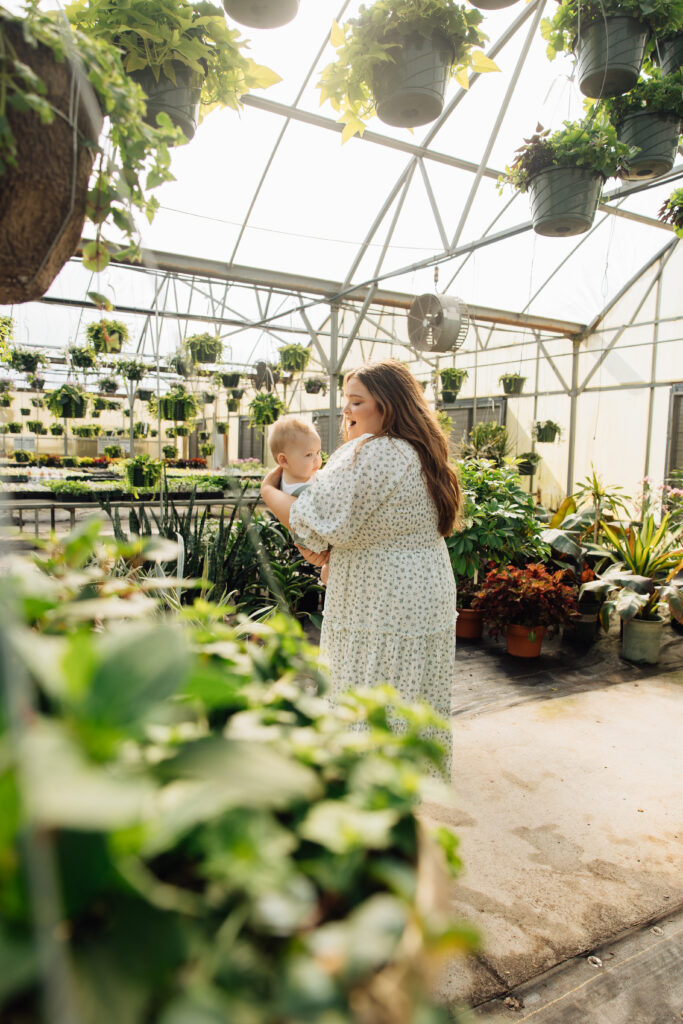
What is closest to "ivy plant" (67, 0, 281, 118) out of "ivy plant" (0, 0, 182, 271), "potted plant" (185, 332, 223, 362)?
"ivy plant" (0, 0, 182, 271)

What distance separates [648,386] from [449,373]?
2624 millimetres

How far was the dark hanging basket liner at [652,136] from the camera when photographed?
9.50ft

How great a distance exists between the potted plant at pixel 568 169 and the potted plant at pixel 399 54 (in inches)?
35.4

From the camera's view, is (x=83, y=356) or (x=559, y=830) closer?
(x=559, y=830)

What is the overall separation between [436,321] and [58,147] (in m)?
4.35

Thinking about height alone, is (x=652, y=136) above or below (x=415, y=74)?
above

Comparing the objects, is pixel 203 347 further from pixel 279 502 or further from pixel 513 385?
pixel 279 502

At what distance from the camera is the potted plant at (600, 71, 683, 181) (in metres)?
2.84

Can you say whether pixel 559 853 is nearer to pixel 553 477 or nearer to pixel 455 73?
pixel 455 73

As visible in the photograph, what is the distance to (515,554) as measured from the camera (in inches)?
161

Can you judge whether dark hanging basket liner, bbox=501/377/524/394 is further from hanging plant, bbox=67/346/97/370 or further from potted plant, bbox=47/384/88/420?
potted plant, bbox=47/384/88/420

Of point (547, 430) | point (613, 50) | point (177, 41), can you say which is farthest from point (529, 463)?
point (177, 41)

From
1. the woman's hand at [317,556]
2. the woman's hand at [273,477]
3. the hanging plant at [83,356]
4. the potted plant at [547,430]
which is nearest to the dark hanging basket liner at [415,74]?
the woman's hand at [273,477]

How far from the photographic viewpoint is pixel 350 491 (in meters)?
1.49
